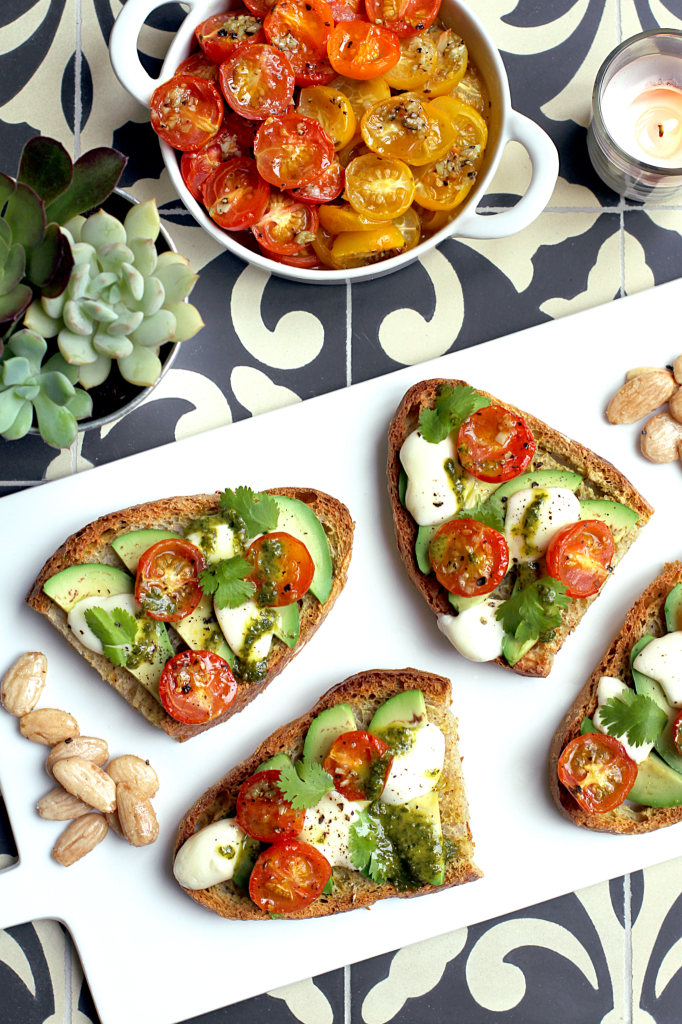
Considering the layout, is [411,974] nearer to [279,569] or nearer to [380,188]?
[279,569]

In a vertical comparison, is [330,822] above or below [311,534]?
below

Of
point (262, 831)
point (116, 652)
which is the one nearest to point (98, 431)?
point (116, 652)

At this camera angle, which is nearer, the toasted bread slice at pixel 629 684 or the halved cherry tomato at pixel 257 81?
the halved cherry tomato at pixel 257 81

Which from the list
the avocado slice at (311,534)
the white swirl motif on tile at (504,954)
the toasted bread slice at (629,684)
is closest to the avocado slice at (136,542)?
the avocado slice at (311,534)

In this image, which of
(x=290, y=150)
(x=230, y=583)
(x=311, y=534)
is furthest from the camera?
(x=311, y=534)

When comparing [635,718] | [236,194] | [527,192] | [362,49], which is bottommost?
[635,718]

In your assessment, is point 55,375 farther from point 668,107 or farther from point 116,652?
point 668,107

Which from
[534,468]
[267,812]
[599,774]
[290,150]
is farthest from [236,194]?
[599,774]

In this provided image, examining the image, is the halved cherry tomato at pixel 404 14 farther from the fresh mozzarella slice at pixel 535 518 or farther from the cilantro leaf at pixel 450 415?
the fresh mozzarella slice at pixel 535 518
